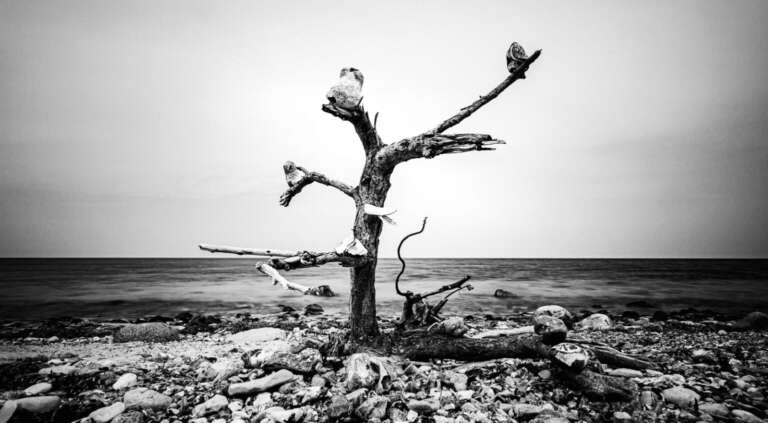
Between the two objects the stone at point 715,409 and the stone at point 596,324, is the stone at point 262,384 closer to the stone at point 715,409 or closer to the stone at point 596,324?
the stone at point 715,409

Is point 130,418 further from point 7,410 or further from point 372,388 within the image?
point 372,388

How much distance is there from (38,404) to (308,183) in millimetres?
4403

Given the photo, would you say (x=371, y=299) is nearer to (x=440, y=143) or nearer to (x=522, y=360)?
(x=522, y=360)

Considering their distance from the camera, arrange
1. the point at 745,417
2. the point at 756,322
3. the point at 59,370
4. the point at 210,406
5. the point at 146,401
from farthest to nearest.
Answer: the point at 756,322 < the point at 59,370 < the point at 146,401 < the point at 210,406 < the point at 745,417

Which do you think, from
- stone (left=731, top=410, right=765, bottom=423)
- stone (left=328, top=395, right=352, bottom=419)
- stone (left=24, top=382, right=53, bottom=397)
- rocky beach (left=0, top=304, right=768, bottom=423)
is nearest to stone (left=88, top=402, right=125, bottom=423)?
rocky beach (left=0, top=304, right=768, bottom=423)

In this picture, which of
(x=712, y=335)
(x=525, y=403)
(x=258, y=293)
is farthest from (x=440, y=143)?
(x=258, y=293)

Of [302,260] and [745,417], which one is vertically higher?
[302,260]

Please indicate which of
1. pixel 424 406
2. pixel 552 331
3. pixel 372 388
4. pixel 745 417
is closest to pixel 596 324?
pixel 552 331

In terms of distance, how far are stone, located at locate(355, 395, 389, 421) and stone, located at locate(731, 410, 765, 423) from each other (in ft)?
11.8

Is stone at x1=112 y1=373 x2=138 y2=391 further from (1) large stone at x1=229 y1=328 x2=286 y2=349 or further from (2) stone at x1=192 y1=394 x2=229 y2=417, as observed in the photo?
(1) large stone at x1=229 y1=328 x2=286 y2=349

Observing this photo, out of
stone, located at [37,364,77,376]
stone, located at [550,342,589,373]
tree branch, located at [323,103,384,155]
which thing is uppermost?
tree branch, located at [323,103,384,155]

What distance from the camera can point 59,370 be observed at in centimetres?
514

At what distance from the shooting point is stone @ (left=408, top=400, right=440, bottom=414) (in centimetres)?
346

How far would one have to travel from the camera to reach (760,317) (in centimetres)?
905
